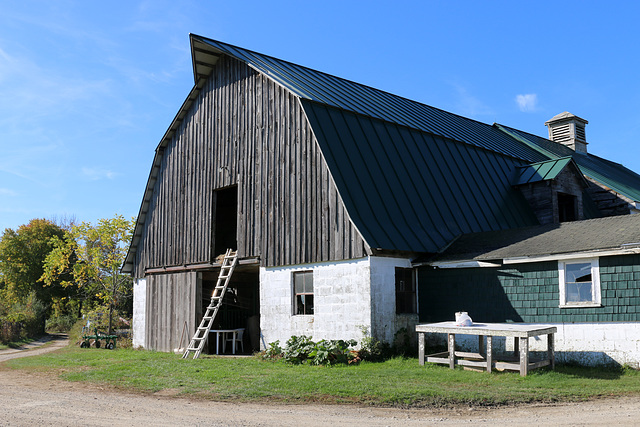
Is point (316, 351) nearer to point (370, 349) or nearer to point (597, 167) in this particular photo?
point (370, 349)

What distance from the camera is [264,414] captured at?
9.26 metres

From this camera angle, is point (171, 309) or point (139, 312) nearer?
point (171, 309)

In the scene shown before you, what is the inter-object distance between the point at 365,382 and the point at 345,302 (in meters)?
4.36

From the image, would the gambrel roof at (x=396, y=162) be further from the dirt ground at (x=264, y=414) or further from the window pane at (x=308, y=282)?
the dirt ground at (x=264, y=414)

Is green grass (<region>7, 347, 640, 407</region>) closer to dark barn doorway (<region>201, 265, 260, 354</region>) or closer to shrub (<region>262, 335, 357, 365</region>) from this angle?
shrub (<region>262, 335, 357, 365</region>)

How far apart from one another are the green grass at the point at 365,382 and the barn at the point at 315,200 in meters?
2.42

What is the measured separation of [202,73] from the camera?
21938 mm

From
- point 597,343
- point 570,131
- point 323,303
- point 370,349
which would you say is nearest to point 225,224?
point 323,303

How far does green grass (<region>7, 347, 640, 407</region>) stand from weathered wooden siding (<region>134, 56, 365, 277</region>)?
371 centimetres

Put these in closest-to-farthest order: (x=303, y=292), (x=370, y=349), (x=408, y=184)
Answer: (x=370, y=349), (x=303, y=292), (x=408, y=184)

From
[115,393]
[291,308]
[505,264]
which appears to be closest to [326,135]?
[291,308]

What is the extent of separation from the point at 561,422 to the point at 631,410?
1.51 meters

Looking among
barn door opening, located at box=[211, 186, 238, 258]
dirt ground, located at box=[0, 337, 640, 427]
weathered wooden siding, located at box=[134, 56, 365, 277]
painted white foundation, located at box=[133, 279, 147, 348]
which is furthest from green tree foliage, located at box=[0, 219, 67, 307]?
dirt ground, located at box=[0, 337, 640, 427]

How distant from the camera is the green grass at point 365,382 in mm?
10391
